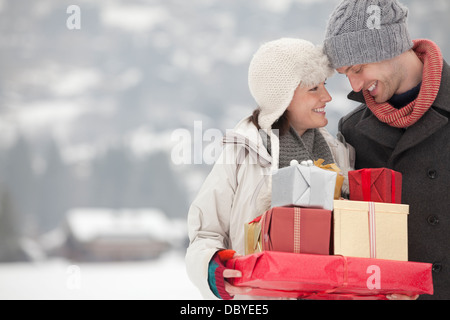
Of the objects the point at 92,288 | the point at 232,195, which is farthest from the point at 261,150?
the point at 92,288

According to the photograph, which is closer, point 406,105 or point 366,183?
point 366,183

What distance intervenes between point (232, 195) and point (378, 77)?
0.66m

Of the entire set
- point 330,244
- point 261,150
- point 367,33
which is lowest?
point 330,244

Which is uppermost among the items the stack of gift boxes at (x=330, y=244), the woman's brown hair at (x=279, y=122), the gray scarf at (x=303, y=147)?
the woman's brown hair at (x=279, y=122)

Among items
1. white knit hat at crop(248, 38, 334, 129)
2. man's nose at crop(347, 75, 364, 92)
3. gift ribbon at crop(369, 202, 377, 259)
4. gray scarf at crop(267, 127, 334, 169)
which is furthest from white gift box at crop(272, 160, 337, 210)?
man's nose at crop(347, 75, 364, 92)

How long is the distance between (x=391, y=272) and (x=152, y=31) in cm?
2861

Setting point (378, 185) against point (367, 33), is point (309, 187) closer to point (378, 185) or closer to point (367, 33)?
point (378, 185)

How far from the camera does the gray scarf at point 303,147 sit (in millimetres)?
1925

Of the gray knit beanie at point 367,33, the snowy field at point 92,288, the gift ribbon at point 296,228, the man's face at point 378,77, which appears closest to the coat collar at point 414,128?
the man's face at point 378,77

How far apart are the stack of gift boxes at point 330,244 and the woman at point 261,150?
0.22m

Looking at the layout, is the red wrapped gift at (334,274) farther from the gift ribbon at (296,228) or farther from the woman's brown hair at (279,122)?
the woman's brown hair at (279,122)

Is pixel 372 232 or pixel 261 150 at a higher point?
pixel 261 150

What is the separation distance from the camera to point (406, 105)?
2.02 metres

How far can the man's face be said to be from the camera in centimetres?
→ 204
